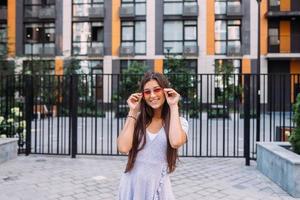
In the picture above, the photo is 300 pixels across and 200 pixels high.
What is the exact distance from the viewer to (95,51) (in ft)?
108

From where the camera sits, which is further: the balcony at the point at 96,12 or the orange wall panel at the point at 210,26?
the balcony at the point at 96,12

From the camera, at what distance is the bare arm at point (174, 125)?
2852 mm

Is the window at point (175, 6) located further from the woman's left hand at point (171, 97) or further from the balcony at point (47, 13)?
the woman's left hand at point (171, 97)

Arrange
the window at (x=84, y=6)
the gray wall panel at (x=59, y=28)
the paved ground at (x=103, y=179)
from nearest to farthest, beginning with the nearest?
1. the paved ground at (x=103, y=179)
2. the window at (x=84, y=6)
3. the gray wall panel at (x=59, y=28)

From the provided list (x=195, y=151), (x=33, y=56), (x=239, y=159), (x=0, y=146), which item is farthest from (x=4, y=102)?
(x=33, y=56)

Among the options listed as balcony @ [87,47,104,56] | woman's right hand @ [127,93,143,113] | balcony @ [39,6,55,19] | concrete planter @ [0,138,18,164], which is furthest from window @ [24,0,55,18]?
woman's right hand @ [127,93,143,113]

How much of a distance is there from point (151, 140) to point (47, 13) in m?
32.9

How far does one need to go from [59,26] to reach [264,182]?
29006mm

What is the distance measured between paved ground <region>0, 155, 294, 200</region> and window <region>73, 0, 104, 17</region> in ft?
82.8

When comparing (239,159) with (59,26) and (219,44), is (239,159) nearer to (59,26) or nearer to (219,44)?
(219,44)

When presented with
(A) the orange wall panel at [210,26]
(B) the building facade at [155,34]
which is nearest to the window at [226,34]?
(B) the building facade at [155,34]

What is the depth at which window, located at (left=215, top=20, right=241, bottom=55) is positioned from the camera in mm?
32000

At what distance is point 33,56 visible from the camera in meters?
32.4

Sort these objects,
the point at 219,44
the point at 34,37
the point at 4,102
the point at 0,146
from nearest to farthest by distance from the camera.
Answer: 1. the point at 0,146
2. the point at 4,102
3. the point at 219,44
4. the point at 34,37
